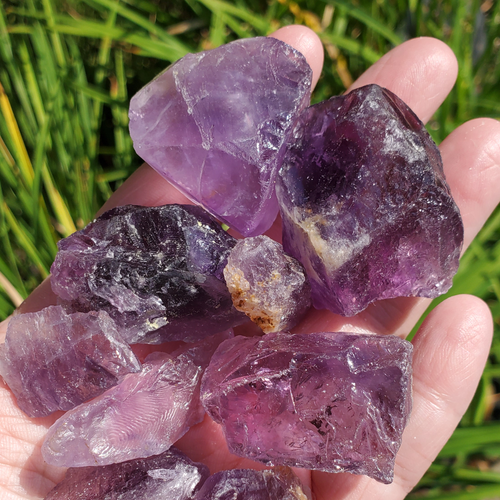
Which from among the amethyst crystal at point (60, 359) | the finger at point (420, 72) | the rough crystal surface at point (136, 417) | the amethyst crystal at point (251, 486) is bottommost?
the amethyst crystal at point (251, 486)

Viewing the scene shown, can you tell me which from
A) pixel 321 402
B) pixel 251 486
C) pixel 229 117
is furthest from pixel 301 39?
pixel 251 486

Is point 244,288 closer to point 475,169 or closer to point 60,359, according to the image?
point 60,359

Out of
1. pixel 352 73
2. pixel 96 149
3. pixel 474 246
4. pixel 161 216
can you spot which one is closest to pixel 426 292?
pixel 474 246

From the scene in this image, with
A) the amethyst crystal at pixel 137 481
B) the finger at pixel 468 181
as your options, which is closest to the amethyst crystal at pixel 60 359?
the amethyst crystal at pixel 137 481

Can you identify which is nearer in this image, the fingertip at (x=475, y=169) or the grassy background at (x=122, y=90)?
the fingertip at (x=475, y=169)

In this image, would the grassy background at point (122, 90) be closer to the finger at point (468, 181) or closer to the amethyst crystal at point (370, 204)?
the finger at point (468, 181)

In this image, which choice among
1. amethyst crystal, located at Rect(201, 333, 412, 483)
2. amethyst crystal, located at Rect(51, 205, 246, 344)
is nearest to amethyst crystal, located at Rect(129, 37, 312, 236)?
amethyst crystal, located at Rect(51, 205, 246, 344)
